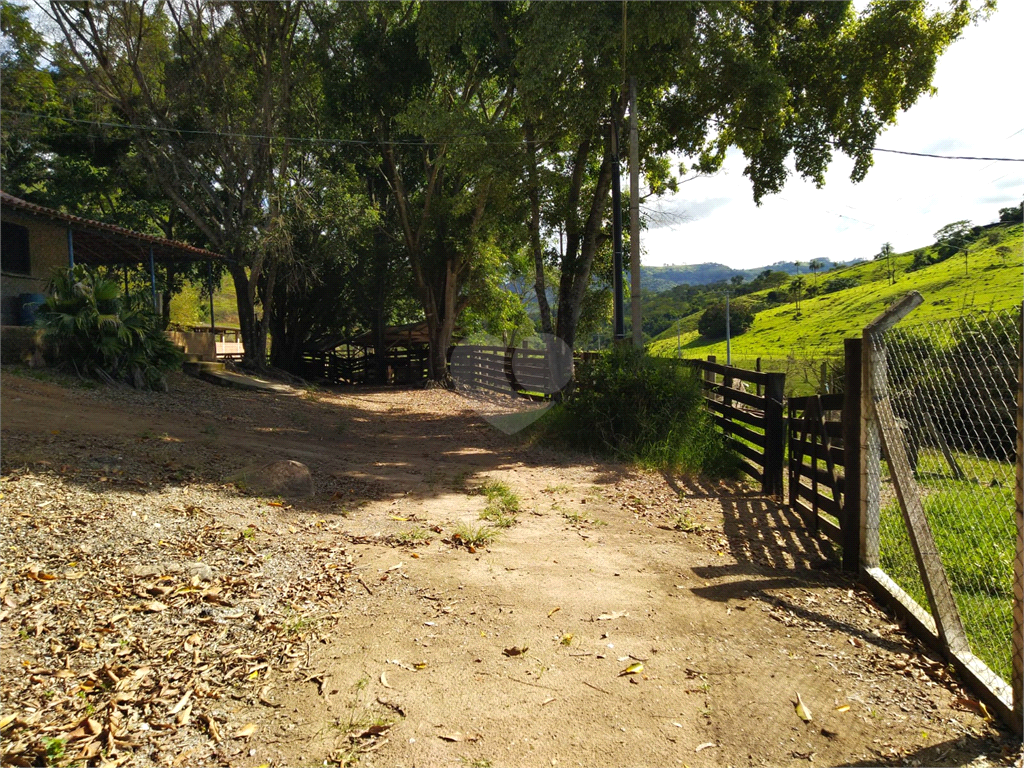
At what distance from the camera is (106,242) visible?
16.8 m

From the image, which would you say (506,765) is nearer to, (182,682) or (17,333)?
(182,682)

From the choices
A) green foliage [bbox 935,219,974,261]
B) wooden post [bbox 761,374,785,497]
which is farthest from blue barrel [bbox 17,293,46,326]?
green foliage [bbox 935,219,974,261]

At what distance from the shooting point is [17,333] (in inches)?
427

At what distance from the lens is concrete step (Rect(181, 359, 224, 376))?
616 inches

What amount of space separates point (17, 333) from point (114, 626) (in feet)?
32.7

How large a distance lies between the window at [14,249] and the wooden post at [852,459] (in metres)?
16.2

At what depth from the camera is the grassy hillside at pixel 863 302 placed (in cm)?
6238

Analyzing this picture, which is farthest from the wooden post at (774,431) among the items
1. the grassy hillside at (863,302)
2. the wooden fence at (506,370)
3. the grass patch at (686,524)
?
the grassy hillside at (863,302)

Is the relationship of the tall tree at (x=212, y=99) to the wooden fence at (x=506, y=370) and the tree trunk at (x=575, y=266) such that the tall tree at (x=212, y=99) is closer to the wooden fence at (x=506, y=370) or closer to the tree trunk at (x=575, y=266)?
the wooden fence at (x=506, y=370)

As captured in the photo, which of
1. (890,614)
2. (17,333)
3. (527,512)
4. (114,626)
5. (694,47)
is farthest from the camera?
(694,47)

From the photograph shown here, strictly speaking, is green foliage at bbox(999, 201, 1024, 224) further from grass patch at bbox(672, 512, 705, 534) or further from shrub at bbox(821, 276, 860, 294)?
grass patch at bbox(672, 512, 705, 534)

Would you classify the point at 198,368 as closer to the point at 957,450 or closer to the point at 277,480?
the point at 277,480

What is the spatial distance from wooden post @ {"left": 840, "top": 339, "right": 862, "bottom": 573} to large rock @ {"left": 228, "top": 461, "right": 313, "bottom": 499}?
176 inches

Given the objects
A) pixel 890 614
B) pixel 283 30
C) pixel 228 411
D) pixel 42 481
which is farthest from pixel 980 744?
pixel 283 30
